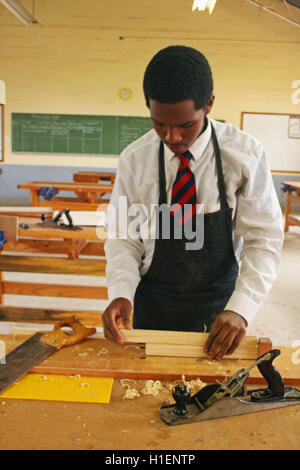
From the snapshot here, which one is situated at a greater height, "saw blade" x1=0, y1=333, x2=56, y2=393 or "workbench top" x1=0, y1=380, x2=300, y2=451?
"saw blade" x1=0, y1=333, x2=56, y2=393

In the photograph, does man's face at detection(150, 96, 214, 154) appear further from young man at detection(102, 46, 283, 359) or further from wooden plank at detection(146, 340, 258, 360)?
wooden plank at detection(146, 340, 258, 360)

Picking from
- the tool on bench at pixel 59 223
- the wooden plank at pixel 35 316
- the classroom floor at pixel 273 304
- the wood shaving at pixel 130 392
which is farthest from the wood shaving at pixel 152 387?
the classroom floor at pixel 273 304

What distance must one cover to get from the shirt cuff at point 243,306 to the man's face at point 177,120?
483 millimetres

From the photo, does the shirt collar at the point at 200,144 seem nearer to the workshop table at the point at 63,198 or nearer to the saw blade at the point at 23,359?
the saw blade at the point at 23,359

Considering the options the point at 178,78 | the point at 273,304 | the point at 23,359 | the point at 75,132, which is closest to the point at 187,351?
the point at 23,359

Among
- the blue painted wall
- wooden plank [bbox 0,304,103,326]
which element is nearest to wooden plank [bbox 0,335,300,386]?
wooden plank [bbox 0,304,103,326]

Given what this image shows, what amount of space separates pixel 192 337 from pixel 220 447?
0.40 metres

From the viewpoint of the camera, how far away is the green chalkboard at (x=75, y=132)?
8.70m

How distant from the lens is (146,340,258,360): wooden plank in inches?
49.6

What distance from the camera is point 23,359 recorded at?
1199 millimetres

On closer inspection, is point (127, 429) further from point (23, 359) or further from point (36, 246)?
point (36, 246)

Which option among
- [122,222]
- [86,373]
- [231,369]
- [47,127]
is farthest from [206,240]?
[47,127]

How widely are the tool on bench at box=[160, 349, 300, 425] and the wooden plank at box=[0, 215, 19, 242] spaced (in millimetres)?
1364

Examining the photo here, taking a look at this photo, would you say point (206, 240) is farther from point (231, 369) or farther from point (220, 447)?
point (220, 447)
